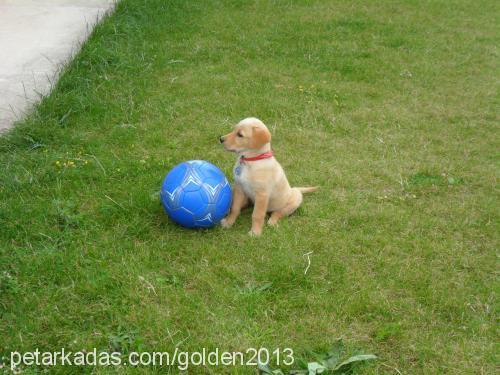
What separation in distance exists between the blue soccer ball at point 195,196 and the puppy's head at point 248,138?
0.84 ft

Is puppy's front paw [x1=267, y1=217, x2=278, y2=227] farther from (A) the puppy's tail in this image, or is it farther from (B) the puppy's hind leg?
(A) the puppy's tail

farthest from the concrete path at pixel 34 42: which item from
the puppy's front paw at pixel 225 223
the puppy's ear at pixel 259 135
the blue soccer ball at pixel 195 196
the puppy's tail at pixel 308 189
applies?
the puppy's tail at pixel 308 189

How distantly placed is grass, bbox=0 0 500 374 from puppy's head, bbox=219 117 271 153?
2.10ft

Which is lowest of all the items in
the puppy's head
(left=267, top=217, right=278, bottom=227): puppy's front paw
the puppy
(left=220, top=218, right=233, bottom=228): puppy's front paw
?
(left=267, top=217, right=278, bottom=227): puppy's front paw

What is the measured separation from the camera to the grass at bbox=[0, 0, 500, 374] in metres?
3.41

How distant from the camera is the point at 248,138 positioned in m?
4.24

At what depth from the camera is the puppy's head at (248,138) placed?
4215 millimetres

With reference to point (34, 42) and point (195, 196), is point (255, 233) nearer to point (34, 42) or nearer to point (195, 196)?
point (195, 196)

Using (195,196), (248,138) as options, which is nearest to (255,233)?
(195,196)

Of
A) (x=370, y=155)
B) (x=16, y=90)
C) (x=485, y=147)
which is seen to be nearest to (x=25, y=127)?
(x=16, y=90)

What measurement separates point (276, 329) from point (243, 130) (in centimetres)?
152

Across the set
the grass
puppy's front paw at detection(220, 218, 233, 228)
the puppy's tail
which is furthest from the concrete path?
the puppy's tail

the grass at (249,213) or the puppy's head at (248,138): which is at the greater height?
the puppy's head at (248,138)

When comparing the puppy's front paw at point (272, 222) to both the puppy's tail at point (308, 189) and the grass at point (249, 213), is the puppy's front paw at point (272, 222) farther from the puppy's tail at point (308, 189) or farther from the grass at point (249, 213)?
the puppy's tail at point (308, 189)
